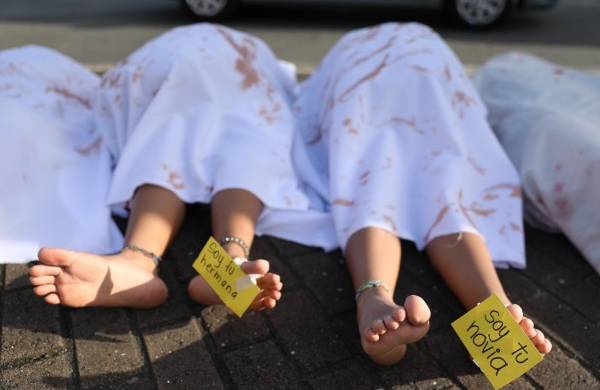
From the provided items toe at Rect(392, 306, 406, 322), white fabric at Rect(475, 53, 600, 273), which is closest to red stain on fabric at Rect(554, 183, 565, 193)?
white fabric at Rect(475, 53, 600, 273)

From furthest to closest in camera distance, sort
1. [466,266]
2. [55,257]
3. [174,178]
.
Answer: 1. [174,178]
2. [466,266]
3. [55,257]

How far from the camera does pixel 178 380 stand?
1427mm

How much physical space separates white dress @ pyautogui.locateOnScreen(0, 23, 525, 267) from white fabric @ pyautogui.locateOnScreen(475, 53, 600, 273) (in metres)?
0.11

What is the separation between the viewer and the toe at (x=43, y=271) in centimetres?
141

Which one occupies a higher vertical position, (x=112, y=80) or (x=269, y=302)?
(x=112, y=80)

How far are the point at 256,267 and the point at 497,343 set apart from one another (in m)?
0.58

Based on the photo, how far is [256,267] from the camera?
57.1 inches

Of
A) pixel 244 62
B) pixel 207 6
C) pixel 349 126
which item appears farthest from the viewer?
pixel 207 6

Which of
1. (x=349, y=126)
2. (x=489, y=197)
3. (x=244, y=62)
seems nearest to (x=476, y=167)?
(x=489, y=197)

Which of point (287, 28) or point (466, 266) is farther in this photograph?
point (287, 28)

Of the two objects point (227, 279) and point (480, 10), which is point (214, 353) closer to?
point (227, 279)

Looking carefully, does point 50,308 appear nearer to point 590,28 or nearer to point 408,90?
point 408,90

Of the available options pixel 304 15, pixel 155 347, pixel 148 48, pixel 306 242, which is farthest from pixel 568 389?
pixel 304 15

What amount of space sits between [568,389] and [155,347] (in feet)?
3.38
